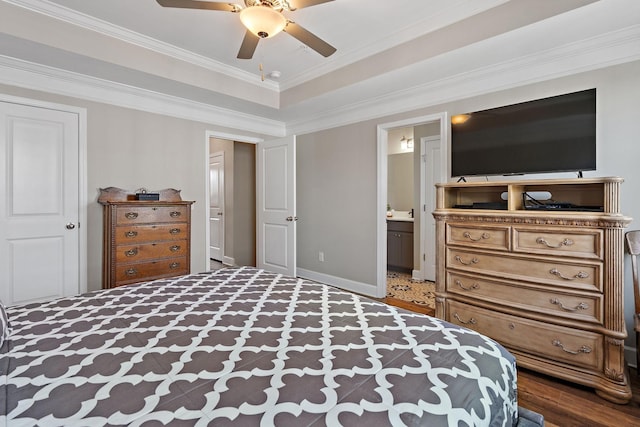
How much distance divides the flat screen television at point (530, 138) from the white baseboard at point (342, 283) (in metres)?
1.76

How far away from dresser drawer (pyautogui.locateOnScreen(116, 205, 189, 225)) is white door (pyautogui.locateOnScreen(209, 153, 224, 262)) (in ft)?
8.19

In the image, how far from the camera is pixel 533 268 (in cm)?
217

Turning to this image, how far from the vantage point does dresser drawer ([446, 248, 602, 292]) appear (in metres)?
1.97

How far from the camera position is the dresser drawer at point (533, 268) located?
1.97m

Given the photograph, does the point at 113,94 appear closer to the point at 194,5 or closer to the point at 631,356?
the point at 194,5

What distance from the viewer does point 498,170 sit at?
2.59 meters

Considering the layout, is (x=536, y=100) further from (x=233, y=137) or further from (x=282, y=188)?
(x=233, y=137)

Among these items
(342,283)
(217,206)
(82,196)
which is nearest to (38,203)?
(82,196)

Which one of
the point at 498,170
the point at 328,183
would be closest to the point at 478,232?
the point at 498,170

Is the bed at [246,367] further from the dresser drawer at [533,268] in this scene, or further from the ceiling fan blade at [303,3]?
the ceiling fan blade at [303,3]

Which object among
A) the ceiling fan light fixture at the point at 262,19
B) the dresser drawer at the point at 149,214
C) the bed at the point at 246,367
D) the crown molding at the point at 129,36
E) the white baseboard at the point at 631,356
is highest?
the crown molding at the point at 129,36

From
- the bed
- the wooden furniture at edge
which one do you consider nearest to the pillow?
the bed

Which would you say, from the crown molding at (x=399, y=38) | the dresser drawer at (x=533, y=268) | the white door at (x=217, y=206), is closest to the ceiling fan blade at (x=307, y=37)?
the crown molding at (x=399, y=38)

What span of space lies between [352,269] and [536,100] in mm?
2629
